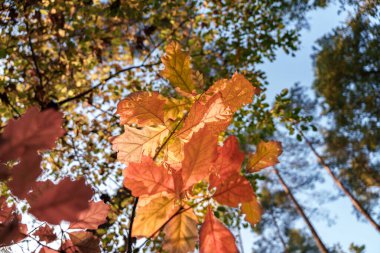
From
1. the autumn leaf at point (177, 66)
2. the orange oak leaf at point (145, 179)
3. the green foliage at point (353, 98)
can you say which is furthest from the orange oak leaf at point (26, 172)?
the green foliage at point (353, 98)

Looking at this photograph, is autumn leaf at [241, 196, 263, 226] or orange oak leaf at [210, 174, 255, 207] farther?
autumn leaf at [241, 196, 263, 226]

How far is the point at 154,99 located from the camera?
867mm

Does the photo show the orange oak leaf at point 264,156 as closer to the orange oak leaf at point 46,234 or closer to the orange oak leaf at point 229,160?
the orange oak leaf at point 229,160

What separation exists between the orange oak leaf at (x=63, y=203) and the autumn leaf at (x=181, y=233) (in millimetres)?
326

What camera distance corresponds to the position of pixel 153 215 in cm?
74

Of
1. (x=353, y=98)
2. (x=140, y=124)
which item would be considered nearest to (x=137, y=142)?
(x=140, y=124)

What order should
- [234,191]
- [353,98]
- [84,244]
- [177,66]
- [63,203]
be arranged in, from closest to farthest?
1. [63,203]
2. [234,191]
3. [84,244]
4. [177,66]
5. [353,98]

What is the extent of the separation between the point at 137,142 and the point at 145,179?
0.24 metres

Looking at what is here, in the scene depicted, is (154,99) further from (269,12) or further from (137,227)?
(269,12)

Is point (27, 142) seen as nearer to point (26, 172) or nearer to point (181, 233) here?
point (26, 172)

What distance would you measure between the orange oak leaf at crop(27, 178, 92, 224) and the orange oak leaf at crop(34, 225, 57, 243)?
1.23 feet

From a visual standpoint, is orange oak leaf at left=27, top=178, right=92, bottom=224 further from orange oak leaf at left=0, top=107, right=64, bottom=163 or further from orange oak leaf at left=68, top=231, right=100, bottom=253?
orange oak leaf at left=68, top=231, right=100, bottom=253

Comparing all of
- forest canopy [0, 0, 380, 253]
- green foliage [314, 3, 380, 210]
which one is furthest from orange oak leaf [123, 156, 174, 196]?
green foliage [314, 3, 380, 210]

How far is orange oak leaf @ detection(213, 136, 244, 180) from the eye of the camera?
0.67 meters
